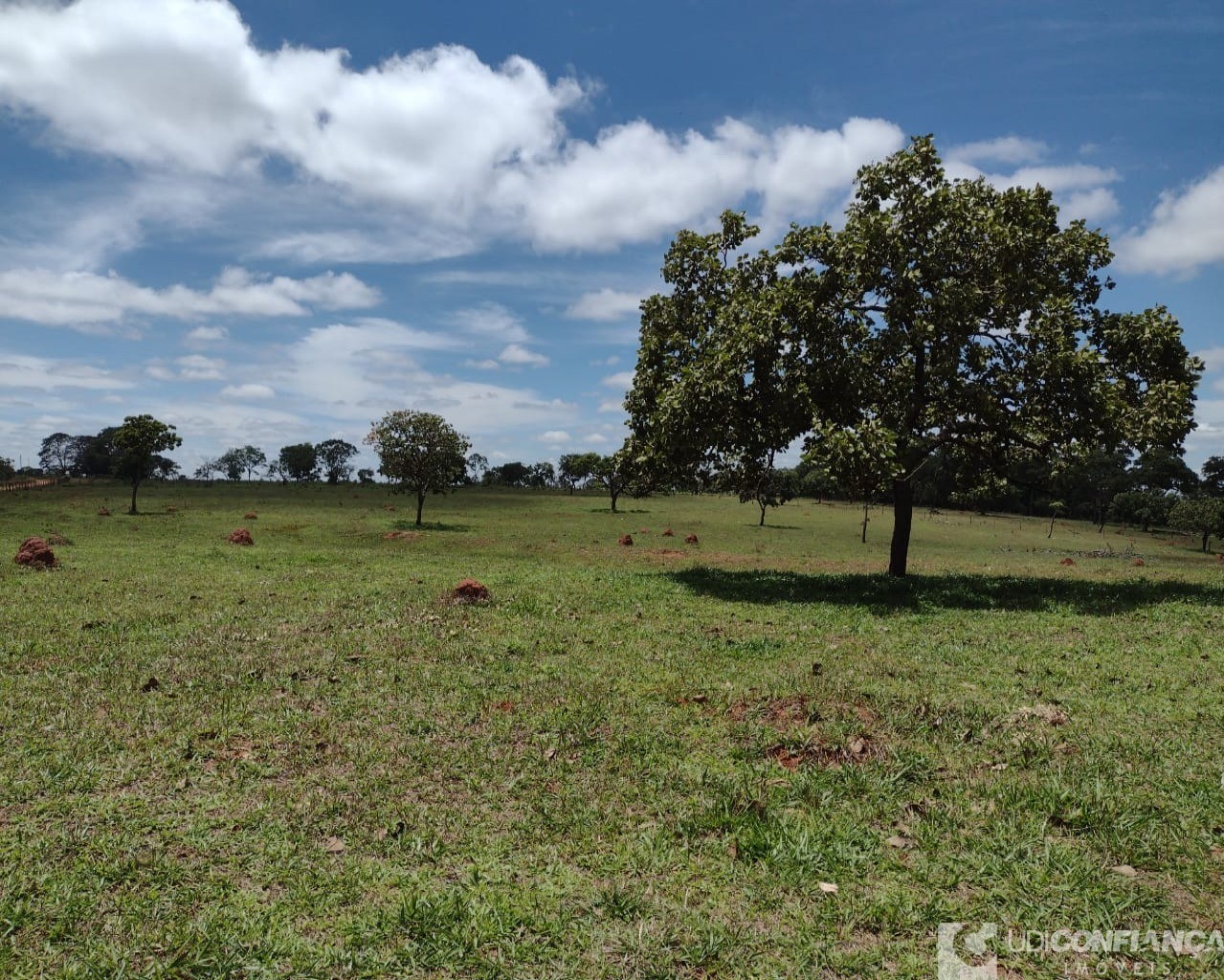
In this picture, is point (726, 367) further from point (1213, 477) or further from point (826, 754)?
point (1213, 477)

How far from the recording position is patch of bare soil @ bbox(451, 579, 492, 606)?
58.1 ft

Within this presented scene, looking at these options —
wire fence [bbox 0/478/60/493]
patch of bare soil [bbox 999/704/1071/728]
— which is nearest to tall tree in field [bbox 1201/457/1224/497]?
patch of bare soil [bbox 999/704/1071/728]

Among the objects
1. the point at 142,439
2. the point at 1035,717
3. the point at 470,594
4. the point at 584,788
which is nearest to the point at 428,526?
the point at 142,439

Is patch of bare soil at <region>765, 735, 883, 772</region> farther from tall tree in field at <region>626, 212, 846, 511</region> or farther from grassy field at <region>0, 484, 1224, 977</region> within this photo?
tall tree in field at <region>626, 212, 846, 511</region>

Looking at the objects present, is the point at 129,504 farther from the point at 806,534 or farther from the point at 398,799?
the point at 398,799

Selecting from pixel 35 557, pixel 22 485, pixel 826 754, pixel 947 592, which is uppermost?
pixel 947 592

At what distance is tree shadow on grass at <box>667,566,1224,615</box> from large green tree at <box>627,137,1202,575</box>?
3.73 m

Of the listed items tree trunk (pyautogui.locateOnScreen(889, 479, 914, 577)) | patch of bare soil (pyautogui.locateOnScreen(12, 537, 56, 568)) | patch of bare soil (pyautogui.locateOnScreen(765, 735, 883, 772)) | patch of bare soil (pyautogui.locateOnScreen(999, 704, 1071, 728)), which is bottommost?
patch of bare soil (pyautogui.locateOnScreen(12, 537, 56, 568))

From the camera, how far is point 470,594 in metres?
17.9

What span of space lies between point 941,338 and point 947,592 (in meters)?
8.30

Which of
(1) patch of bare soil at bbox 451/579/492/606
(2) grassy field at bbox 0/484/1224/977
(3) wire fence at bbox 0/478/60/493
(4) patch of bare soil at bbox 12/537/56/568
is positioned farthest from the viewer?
(3) wire fence at bbox 0/478/60/493

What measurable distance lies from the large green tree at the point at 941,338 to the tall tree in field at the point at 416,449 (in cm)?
3788

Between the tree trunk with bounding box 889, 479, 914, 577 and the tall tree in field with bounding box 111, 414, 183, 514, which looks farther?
the tall tree in field with bounding box 111, 414, 183, 514

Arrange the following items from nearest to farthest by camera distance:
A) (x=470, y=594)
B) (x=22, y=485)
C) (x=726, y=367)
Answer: (x=470, y=594), (x=726, y=367), (x=22, y=485)
